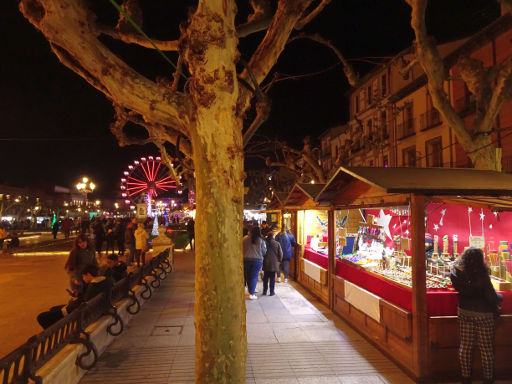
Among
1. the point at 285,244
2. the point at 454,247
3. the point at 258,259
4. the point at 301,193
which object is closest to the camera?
the point at 454,247

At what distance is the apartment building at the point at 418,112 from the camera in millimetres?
15930

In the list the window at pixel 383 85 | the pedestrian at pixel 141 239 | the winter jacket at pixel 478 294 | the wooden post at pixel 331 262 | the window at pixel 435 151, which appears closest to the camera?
the winter jacket at pixel 478 294

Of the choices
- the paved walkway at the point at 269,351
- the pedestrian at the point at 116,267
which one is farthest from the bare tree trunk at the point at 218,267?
the pedestrian at the point at 116,267

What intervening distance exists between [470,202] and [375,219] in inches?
147

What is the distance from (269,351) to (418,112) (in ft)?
74.7

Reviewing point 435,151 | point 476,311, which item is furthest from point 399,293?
point 435,151

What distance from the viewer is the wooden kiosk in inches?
183

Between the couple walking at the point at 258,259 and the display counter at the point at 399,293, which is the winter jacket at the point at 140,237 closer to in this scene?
the couple walking at the point at 258,259

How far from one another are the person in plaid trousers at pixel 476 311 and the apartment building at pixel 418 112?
685 centimetres

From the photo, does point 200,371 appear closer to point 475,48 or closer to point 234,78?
point 234,78

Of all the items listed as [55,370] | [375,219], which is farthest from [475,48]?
[55,370]

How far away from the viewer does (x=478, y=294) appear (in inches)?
171

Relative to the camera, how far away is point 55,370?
3965mm

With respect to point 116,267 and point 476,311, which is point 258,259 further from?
point 476,311
